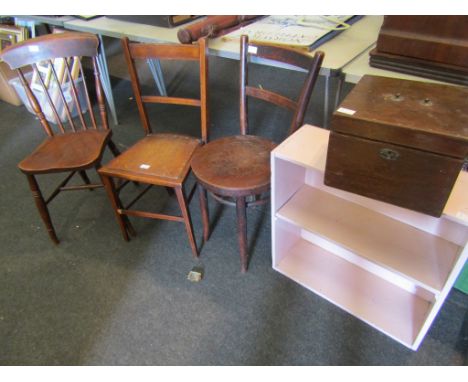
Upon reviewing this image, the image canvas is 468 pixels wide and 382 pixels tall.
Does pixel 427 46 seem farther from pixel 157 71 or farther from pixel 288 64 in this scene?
pixel 157 71

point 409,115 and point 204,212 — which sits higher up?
point 409,115

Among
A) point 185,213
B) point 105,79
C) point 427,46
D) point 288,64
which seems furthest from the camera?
point 105,79

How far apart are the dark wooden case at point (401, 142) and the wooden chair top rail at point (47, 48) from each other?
119 centimetres

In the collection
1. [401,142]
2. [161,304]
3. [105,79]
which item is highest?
[401,142]

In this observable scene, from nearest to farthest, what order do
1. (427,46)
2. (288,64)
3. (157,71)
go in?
(427,46), (288,64), (157,71)

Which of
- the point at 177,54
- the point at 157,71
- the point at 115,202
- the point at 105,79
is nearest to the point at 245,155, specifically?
the point at 177,54

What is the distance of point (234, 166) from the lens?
1213 millimetres

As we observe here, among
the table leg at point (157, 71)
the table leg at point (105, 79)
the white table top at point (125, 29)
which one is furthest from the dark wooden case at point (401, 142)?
the table leg at point (157, 71)

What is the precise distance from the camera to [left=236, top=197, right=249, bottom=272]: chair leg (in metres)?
1.21

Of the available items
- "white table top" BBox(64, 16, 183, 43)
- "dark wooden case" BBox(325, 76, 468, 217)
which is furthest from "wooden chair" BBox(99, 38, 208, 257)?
"dark wooden case" BBox(325, 76, 468, 217)

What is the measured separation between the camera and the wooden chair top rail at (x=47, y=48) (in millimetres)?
1375

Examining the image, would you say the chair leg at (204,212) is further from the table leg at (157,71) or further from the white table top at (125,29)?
the table leg at (157,71)

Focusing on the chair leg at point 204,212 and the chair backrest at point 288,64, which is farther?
the chair leg at point 204,212

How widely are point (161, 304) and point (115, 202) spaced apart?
0.47 metres
